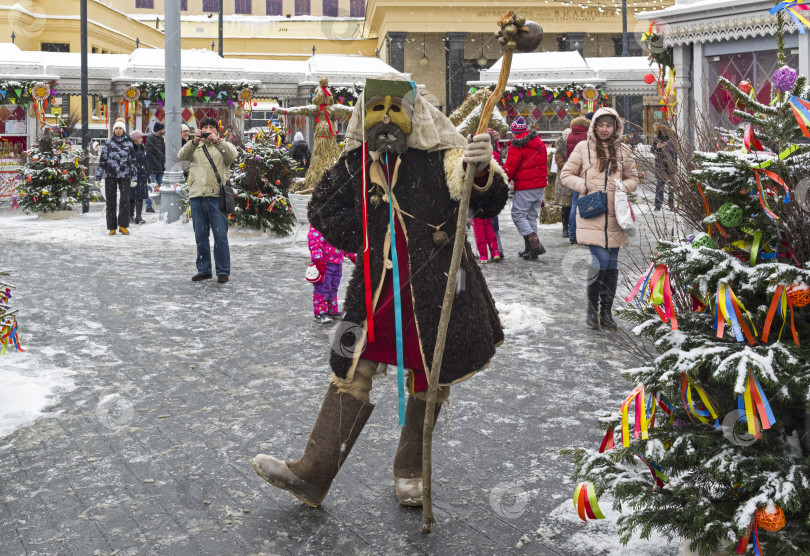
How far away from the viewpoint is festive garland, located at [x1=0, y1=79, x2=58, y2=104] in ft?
63.0

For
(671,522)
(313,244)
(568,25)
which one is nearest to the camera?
(671,522)

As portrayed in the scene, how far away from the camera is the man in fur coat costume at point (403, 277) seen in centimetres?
373

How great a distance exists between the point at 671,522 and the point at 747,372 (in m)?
0.59

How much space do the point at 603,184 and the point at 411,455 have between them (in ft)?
13.5

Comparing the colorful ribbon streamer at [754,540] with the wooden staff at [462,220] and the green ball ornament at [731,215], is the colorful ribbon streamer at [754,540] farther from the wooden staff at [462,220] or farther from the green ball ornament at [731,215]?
the wooden staff at [462,220]

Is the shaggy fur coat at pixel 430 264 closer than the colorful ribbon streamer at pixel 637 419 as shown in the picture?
No

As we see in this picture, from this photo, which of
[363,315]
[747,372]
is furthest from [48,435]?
[747,372]

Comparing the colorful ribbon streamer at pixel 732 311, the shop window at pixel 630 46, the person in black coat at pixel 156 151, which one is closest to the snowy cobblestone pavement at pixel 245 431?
the colorful ribbon streamer at pixel 732 311

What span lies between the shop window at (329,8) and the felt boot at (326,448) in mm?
55325

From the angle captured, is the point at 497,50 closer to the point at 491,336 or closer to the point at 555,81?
the point at 555,81

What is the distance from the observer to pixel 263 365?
21.0ft

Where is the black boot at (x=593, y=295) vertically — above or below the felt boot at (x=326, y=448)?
above

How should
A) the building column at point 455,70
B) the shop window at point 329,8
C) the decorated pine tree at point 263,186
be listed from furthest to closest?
the shop window at point 329,8 < the building column at point 455,70 < the decorated pine tree at point 263,186

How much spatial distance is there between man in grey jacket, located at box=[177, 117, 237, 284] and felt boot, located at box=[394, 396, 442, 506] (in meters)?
5.96
